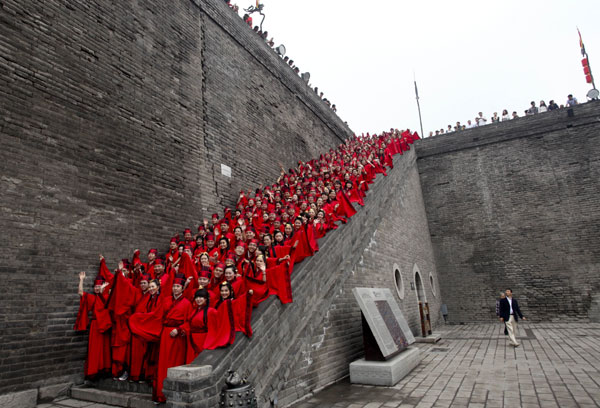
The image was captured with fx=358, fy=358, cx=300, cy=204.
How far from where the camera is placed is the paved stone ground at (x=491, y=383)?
4.77 metres

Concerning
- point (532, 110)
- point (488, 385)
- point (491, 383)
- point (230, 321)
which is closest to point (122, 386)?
point (230, 321)

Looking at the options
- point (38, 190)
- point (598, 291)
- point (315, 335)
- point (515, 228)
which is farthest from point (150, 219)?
point (598, 291)

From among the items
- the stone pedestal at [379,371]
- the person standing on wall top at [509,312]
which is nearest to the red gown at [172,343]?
the stone pedestal at [379,371]

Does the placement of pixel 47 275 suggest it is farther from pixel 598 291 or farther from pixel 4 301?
pixel 598 291

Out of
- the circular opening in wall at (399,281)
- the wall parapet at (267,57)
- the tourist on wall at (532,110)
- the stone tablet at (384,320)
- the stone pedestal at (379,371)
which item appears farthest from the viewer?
the tourist on wall at (532,110)

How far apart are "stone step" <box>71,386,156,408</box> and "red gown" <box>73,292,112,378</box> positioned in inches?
13.4

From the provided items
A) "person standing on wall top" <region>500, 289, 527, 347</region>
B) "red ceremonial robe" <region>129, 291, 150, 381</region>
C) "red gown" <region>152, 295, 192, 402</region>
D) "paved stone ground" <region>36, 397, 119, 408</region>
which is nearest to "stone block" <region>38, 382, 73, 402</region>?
"paved stone ground" <region>36, 397, 119, 408</region>

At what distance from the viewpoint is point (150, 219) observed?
843 centimetres

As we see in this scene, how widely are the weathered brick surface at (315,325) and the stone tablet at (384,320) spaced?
0.61 m

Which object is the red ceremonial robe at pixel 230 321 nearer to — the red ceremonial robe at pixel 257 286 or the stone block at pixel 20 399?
the red ceremonial robe at pixel 257 286

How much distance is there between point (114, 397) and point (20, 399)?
5.10ft

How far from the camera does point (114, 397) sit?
5082 millimetres

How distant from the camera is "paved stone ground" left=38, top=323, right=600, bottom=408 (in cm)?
477

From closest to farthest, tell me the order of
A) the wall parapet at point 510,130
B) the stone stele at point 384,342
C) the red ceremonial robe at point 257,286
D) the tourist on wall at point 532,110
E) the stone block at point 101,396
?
1. the stone block at point 101,396
2. the red ceremonial robe at point 257,286
3. the stone stele at point 384,342
4. the wall parapet at point 510,130
5. the tourist on wall at point 532,110
